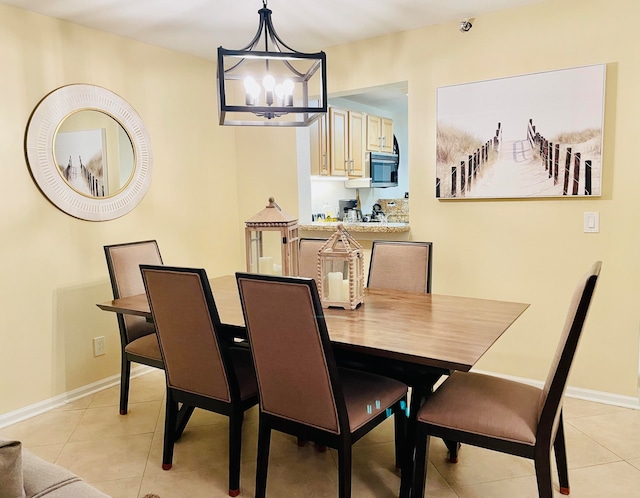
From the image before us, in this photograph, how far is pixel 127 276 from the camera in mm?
2963

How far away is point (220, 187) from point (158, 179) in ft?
2.08

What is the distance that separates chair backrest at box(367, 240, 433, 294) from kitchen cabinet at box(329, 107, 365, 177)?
2022 mm

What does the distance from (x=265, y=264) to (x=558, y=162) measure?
184 cm

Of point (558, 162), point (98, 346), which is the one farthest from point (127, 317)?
point (558, 162)

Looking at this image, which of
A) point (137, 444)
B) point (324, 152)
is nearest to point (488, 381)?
point (137, 444)

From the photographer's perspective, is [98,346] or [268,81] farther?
[98,346]

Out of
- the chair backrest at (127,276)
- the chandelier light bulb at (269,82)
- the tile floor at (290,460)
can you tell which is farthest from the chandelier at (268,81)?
the tile floor at (290,460)

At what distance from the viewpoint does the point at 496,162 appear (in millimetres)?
3098

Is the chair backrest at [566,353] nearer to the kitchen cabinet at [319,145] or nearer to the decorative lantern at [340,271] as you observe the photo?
the decorative lantern at [340,271]

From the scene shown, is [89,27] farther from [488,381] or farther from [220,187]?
[488,381]

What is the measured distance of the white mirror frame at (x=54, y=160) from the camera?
2.90 metres

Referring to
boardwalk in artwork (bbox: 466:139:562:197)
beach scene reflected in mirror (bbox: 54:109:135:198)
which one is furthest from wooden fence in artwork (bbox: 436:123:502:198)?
beach scene reflected in mirror (bbox: 54:109:135:198)

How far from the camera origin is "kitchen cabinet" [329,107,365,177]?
4.74 metres

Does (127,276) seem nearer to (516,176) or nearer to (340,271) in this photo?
(340,271)
